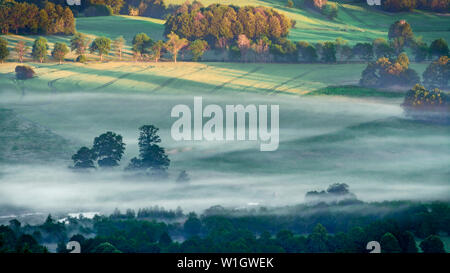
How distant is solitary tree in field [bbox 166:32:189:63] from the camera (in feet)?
80.6

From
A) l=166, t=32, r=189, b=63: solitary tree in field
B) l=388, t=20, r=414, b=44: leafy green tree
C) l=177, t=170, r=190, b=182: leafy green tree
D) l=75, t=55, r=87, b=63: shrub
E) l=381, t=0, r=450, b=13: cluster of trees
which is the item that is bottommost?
l=177, t=170, r=190, b=182: leafy green tree

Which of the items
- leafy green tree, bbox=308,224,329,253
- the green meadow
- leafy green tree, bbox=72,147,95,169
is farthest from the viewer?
leafy green tree, bbox=72,147,95,169

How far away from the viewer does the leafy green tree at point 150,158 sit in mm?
20625

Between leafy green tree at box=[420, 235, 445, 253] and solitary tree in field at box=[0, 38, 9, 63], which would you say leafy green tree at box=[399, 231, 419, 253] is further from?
solitary tree in field at box=[0, 38, 9, 63]

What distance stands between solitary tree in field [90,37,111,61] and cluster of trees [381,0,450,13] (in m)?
8.44

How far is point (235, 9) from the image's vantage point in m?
25.0

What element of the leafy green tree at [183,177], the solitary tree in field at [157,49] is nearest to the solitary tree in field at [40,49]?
the solitary tree in field at [157,49]

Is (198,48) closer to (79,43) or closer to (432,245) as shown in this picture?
(79,43)

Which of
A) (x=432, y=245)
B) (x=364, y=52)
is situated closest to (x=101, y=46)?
(x=364, y=52)

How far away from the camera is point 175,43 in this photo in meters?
24.6

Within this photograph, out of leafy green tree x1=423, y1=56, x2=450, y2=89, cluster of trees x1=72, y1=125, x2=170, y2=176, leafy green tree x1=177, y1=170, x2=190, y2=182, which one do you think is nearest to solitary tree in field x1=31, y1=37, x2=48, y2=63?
cluster of trees x1=72, y1=125, x2=170, y2=176

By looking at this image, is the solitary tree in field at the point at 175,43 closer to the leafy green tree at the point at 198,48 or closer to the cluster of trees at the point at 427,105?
the leafy green tree at the point at 198,48

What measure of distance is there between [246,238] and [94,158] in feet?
17.8
